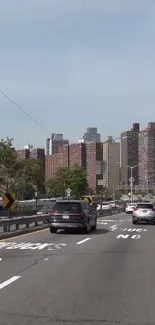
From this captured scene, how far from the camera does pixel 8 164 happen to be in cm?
5456

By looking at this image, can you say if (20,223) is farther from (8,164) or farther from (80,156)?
(80,156)

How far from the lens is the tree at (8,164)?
54.3 meters

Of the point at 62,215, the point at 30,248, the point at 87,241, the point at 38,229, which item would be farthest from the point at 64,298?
the point at 38,229

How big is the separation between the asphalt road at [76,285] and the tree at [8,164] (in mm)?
37129

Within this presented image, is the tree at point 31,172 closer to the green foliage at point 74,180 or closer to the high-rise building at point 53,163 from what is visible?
the green foliage at point 74,180

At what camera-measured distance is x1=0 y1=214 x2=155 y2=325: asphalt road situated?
Result: 7496mm

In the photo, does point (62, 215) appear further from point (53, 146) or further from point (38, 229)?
point (53, 146)

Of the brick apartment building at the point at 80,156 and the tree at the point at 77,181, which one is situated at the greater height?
the brick apartment building at the point at 80,156

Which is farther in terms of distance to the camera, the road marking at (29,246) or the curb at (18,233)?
the curb at (18,233)

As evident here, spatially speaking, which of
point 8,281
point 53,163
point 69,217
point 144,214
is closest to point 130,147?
point 53,163

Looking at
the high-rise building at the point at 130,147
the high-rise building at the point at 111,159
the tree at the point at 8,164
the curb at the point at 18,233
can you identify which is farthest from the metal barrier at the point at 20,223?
the high-rise building at the point at 130,147

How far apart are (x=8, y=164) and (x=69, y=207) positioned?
1196 inches

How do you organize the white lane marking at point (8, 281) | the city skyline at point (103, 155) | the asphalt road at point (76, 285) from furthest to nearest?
1. the city skyline at point (103, 155)
2. the white lane marking at point (8, 281)
3. the asphalt road at point (76, 285)

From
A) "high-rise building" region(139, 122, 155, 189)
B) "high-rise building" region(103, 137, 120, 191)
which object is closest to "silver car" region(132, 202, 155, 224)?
"high-rise building" region(103, 137, 120, 191)
